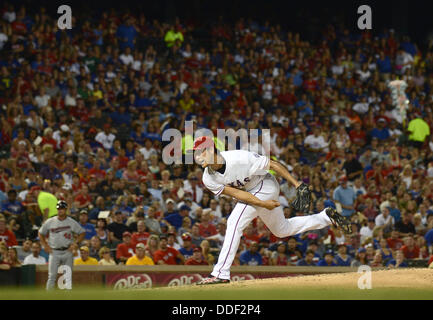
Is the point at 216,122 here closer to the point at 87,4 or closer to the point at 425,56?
the point at 87,4

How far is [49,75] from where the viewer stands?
19.4m

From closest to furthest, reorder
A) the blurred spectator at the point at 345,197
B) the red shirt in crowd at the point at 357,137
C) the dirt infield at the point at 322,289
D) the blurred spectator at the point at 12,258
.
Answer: the dirt infield at the point at 322,289
the blurred spectator at the point at 12,258
the blurred spectator at the point at 345,197
the red shirt in crowd at the point at 357,137

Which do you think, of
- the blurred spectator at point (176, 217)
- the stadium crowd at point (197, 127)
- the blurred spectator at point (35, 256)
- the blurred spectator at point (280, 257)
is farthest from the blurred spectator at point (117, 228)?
the blurred spectator at point (280, 257)

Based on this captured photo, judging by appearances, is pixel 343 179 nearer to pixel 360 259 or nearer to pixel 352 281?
pixel 360 259

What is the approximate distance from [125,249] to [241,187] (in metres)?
4.60

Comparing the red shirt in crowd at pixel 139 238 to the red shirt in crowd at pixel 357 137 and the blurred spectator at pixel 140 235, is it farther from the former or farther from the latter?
the red shirt in crowd at pixel 357 137

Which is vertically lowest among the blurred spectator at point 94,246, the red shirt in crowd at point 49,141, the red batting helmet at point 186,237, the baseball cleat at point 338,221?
the blurred spectator at point 94,246

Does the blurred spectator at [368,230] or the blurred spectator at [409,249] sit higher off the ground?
the blurred spectator at [368,230]

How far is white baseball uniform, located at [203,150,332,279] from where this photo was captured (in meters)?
9.58

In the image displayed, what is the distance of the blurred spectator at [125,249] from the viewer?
45.6 ft

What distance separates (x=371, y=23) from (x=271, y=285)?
758 inches

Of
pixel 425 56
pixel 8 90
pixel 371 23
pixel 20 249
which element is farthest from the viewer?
pixel 371 23

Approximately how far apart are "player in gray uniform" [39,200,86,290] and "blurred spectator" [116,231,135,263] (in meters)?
1.19

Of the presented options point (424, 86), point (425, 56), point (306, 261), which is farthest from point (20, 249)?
point (425, 56)
